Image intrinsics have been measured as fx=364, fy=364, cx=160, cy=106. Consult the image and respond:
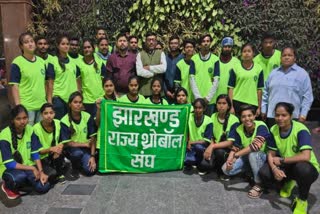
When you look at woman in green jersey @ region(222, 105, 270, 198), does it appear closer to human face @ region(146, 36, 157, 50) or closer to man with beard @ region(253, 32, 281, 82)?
man with beard @ region(253, 32, 281, 82)

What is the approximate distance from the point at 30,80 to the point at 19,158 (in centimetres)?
101

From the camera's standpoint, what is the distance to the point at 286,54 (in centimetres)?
424

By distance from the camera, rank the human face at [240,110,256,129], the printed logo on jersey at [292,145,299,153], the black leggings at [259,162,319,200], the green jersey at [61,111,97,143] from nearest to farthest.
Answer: the black leggings at [259,162,319,200] → the printed logo on jersey at [292,145,299,153] → the human face at [240,110,256,129] → the green jersey at [61,111,97,143]

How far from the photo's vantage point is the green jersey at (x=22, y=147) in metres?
3.76

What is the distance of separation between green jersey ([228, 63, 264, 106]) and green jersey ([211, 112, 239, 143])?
1.58 feet

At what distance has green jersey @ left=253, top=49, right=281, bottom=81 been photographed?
4.96 meters

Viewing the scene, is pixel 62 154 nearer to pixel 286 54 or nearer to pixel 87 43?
pixel 87 43

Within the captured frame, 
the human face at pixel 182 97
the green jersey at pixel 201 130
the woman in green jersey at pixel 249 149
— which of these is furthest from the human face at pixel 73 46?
the woman in green jersey at pixel 249 149

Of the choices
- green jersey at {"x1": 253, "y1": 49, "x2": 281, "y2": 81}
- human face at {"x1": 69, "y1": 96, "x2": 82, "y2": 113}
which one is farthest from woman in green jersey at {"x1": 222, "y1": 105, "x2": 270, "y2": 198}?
human face at {"x1": 69, "y1": 96, "x2": 82, "y2": 113}

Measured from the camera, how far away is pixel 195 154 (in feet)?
15.0

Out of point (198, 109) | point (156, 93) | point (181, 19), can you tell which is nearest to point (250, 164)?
point (198, 109)

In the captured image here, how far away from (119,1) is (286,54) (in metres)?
3.48

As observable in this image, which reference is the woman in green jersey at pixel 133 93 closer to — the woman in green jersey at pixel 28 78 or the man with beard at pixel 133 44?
the man with beard at pixel 133 44

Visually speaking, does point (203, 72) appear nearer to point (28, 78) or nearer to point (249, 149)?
point (249, 149)
